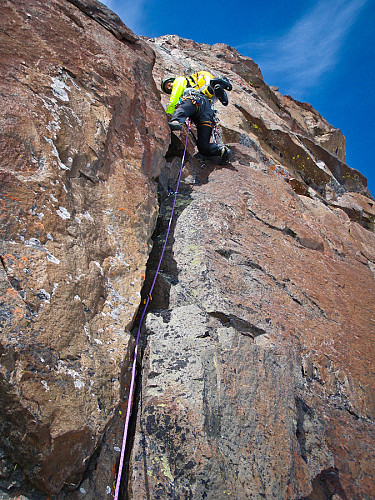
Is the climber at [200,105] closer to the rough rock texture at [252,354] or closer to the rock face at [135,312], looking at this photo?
the rough rock texture at [252,354]

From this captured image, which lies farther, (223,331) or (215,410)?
(223,331)

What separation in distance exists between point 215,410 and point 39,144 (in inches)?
108

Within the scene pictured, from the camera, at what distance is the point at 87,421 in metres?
2.42

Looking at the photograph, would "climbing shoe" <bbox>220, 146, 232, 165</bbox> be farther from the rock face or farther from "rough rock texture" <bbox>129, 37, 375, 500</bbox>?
the rock face

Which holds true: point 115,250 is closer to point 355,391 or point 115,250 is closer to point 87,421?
point 87,421

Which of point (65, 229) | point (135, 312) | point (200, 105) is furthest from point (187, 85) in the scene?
point (135, 312)

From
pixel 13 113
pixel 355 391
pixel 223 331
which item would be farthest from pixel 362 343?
pixel 13 113

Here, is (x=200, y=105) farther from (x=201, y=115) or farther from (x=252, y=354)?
(x=252, y=354)

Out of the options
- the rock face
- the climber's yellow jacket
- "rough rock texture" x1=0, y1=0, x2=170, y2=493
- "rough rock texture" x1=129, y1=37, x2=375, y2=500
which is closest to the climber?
the climber's yellow jacket

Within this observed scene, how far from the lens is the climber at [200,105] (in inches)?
253

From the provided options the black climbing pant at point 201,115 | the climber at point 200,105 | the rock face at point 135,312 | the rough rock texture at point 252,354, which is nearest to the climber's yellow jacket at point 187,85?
the climber at point 200,105

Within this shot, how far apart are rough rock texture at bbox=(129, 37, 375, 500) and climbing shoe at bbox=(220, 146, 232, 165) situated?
29 centimetres

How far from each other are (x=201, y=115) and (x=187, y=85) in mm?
854

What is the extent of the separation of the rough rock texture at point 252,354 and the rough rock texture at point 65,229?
18.2 inches
